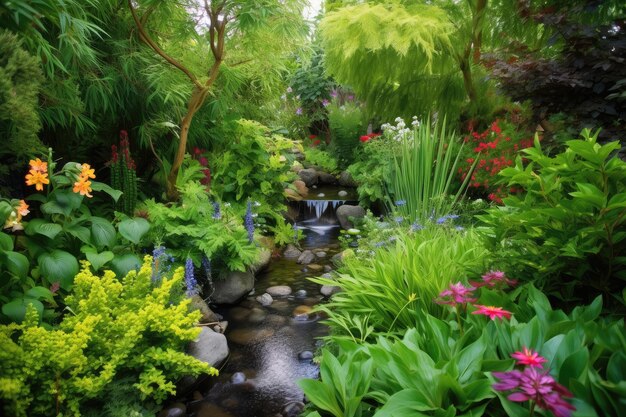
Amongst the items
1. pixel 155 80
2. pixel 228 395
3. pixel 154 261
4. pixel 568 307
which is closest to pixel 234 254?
pixel 154 261

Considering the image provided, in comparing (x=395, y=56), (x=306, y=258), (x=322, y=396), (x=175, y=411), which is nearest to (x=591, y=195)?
→ (x=322, y=396)

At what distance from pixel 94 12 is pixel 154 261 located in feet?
6.80

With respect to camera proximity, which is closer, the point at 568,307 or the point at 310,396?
the point at 310,396

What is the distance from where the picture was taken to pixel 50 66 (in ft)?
9.08

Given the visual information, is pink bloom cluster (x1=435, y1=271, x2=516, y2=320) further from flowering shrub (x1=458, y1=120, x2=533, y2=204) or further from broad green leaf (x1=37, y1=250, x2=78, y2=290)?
flowering shrub (x1=458, y1=120, x2=533, y2=204)

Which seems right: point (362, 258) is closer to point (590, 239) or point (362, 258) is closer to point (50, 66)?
point (590, 239)

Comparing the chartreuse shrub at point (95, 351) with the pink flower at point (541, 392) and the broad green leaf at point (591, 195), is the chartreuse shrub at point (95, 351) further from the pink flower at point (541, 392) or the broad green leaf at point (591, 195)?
the broad green leaf at point (591, 195)

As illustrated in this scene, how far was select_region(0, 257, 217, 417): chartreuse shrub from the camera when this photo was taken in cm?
174

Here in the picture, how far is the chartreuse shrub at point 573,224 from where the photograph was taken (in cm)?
142

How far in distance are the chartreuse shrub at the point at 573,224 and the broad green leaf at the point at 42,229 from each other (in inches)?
90.6

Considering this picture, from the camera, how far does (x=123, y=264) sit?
2566 mm

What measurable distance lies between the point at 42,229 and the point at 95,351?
81 centimetres

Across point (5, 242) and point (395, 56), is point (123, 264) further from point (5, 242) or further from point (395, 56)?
point (395, 56)

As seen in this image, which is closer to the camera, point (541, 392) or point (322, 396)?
point (541, 392)
